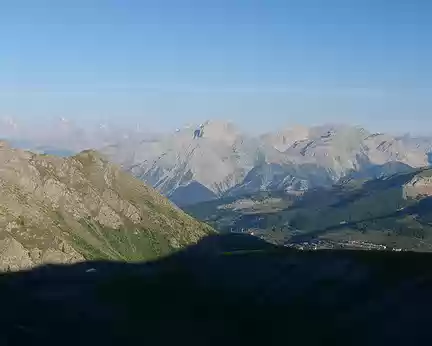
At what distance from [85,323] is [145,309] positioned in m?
15.2

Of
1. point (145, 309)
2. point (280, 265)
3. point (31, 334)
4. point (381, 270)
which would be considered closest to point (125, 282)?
point (145, 309)

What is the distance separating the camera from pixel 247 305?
133 m

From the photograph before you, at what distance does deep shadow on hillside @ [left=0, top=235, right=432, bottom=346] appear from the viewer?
113625 millimetres

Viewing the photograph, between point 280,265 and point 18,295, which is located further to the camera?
point 18,295

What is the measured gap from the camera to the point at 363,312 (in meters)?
116

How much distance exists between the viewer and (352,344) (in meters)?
105

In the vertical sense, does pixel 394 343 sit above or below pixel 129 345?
above

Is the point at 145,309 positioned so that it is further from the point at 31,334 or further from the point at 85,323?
the point at 31,334

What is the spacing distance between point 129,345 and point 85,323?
19870mm

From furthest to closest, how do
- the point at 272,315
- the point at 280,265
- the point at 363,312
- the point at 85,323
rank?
the point at 280,265 < the point at 85,323 < the point at 272,315 < the point at 363,312

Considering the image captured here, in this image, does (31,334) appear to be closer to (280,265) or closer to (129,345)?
(129,345)

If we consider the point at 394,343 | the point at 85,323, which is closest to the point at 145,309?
the point at 85,323

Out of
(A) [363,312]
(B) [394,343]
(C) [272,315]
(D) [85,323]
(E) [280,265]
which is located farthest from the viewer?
(E) [280,265]

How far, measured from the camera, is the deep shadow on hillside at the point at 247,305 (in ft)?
373
